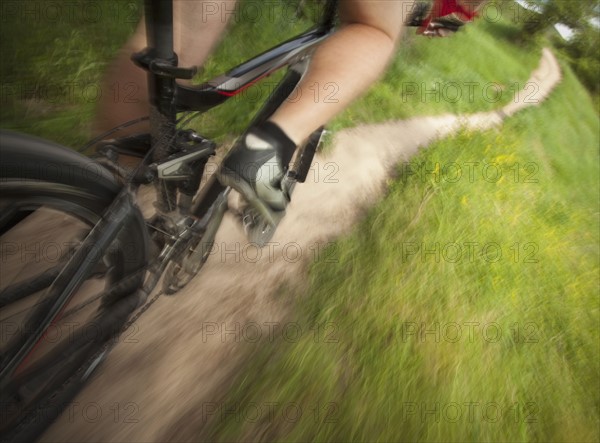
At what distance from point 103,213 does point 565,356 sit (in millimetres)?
3085

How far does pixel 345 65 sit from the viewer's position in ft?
4.00

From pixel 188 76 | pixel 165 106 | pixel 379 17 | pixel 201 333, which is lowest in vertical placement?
pixel 201 333

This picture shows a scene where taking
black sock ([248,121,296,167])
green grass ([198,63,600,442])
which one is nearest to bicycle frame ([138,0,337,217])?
black sock ([248,121,296,167])

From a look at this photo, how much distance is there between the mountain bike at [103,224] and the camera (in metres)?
0.93

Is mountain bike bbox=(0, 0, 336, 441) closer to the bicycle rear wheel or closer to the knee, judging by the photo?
the bicycle rear wheel

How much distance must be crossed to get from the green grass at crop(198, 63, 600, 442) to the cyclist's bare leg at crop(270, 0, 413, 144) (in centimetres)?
121

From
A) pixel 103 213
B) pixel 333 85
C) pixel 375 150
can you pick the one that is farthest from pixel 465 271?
pixel 103 213

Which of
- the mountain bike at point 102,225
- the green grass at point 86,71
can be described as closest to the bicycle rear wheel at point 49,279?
the mountain bike at point 102,225

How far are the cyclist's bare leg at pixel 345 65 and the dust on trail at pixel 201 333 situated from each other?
1.15 m

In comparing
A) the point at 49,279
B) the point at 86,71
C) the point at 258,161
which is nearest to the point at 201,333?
the point at 49,279

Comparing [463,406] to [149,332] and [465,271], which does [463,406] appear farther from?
[149,332]

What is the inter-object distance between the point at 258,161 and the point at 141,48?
675 mm

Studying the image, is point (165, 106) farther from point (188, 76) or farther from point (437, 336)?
point (437, 336)

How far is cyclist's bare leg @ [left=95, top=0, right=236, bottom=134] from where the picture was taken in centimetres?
129
